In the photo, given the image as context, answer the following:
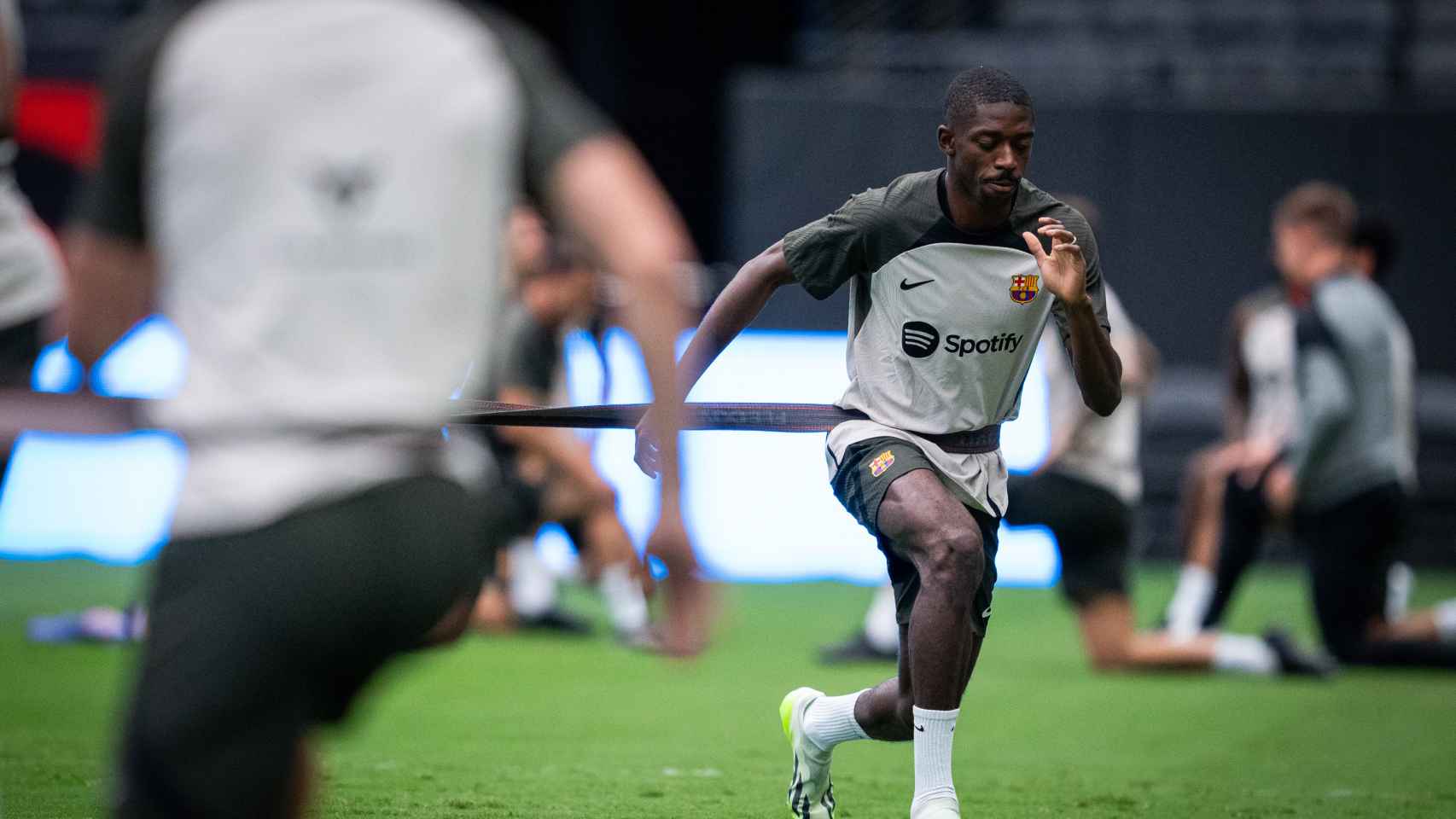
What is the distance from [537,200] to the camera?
8.74 ft

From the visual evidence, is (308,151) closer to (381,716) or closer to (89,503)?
(381,716)

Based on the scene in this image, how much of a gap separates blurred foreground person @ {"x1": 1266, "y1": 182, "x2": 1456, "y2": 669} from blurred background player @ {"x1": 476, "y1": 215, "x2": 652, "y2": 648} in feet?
12.1

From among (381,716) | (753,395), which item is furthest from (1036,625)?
(381,716)

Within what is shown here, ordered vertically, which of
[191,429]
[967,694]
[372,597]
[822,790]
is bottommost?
[967,694]

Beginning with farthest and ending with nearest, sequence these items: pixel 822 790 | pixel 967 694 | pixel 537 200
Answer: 1. pixel 967 694
2. pixel 822 790
3. pixel 537 200

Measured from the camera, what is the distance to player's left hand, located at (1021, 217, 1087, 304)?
452cm

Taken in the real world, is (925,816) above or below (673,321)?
below

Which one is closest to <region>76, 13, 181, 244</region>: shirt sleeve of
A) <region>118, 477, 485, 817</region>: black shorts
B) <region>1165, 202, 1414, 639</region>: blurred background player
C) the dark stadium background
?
<region>118, 477, 485, 817</region>: black shorts

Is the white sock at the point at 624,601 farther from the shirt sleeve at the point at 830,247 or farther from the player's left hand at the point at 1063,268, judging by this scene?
the player's left hand at the point at 1063,268

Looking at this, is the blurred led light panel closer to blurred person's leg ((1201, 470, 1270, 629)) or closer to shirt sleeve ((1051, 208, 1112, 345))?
blurred person's leg ((1201, 470, 1270, 629))

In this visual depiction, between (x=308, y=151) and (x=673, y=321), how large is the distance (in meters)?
0.55

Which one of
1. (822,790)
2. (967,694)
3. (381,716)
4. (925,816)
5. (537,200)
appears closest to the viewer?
(537,200)

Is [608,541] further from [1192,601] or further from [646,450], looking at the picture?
[646,450]

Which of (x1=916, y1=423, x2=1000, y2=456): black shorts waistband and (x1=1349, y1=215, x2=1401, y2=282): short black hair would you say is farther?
(x1=1349, y1=215, x2=1401, y2=282): short black hair
